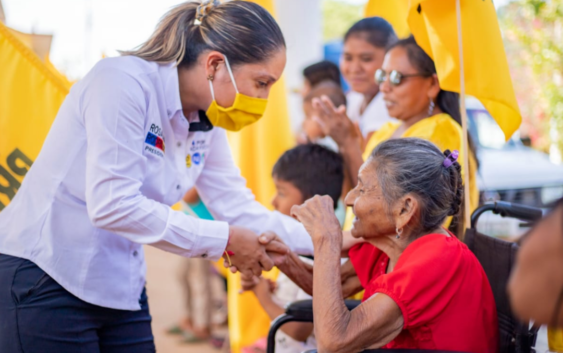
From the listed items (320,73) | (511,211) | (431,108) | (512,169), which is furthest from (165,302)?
(511,211)

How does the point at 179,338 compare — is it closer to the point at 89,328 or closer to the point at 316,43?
the point at 316,43

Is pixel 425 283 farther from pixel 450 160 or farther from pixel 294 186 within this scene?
pixel 294 186

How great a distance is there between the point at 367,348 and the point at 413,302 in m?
0.19

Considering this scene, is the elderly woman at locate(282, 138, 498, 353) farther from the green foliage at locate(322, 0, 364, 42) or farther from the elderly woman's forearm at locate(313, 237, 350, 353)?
the green foliage at locate(322, 0, 364, 42)

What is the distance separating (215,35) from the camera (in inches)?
80.6

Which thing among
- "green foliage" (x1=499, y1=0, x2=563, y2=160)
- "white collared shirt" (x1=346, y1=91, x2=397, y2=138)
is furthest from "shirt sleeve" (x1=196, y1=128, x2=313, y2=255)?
"green foliage" (x1=499, y1=0, x2=563, y2=160)

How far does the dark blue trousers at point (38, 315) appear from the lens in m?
1.85

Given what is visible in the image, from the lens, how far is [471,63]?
230 cm

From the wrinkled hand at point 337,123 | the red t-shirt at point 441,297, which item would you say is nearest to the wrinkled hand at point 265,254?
the red t-shirt at point 441,297

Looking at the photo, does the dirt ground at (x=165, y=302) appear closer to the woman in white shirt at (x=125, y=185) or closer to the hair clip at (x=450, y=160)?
the woman in white shirt at (x=125, y=185)

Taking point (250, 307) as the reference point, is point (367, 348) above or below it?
above

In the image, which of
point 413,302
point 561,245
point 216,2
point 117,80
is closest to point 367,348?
point 413,302

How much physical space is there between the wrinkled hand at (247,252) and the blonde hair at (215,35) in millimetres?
608

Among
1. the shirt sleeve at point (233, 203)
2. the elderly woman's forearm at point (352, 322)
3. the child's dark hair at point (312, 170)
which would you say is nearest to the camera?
the elderly woman's forearm at point (352, 322)
